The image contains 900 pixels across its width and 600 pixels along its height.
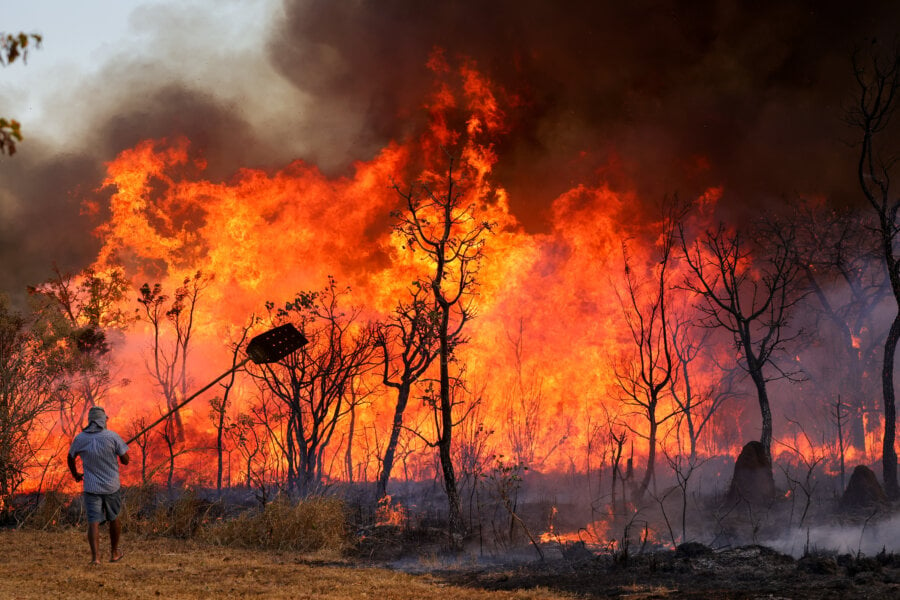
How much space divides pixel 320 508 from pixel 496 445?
15.5 m

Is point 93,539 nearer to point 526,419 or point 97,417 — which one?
point 97,417

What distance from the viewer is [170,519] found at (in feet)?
51.4

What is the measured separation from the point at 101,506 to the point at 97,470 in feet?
1.86

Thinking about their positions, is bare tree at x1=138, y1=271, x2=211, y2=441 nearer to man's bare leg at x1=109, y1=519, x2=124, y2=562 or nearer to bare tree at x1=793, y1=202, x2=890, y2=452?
man's bare leg at x1=109, y1=519, x2=124, y2=562

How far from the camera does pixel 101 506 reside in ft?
37.3

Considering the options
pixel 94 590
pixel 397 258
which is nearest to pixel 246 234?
pixel 397 258

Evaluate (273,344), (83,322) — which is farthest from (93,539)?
(83,322)

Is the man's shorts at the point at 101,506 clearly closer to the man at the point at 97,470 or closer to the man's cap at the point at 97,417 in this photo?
the man at the point at 97,470

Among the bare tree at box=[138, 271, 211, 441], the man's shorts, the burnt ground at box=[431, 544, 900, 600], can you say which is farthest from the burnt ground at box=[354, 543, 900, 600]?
the bare tree at box=[138, 271, 211, 441]

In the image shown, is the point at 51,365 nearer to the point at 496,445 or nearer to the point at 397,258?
the point at 397,258

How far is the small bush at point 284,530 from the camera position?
1479 centimetres

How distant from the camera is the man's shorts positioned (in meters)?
11.2

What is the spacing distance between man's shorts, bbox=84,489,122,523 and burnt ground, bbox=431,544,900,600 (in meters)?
5.22

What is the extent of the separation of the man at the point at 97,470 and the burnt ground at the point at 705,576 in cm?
533
